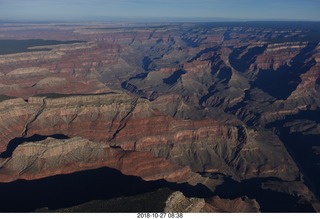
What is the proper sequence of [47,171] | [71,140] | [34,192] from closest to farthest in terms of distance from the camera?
[34,192] < [47,171] < [71,140]

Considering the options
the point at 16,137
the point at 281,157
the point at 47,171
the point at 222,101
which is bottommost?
the point at 222,101

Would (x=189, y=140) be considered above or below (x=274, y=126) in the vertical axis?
above

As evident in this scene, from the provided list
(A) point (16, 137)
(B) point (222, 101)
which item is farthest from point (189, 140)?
(B) point (222, 101)

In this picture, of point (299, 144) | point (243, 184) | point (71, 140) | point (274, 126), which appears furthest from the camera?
point (274, 126)

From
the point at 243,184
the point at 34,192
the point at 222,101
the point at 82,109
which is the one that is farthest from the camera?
the point at 222,101

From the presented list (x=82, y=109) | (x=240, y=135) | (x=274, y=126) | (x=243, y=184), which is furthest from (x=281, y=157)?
(x=82, y=109)

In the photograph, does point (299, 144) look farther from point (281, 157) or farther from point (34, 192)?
point (34, 192)

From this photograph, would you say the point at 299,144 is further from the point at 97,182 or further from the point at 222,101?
the point at 97,182

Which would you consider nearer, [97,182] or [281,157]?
[97,182]

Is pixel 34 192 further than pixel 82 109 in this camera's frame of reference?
No
